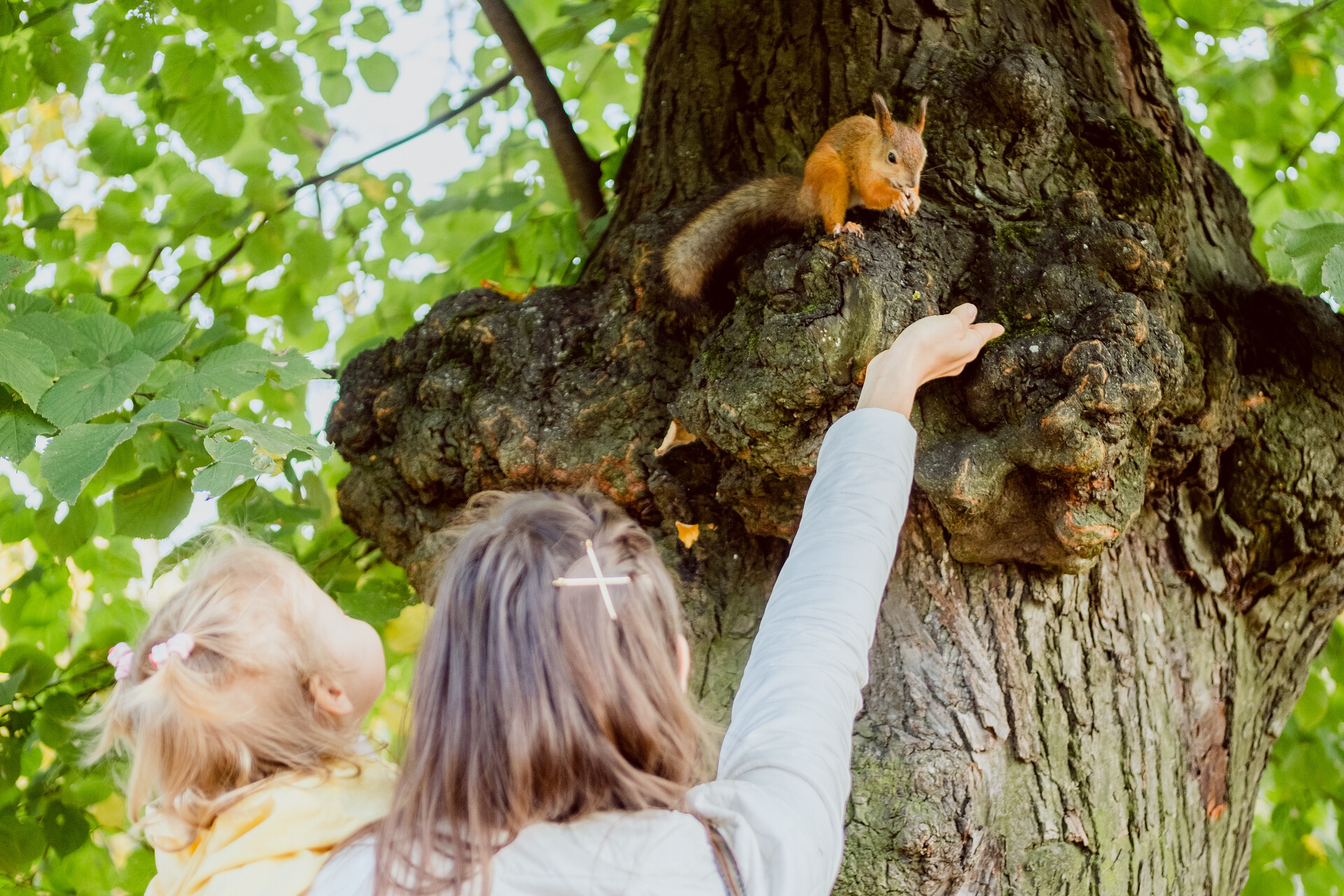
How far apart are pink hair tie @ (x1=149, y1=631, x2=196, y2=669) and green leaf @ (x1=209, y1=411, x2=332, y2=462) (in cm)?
30

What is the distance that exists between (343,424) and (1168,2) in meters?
2.60

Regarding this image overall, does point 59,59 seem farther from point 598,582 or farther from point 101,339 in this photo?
point 598,582

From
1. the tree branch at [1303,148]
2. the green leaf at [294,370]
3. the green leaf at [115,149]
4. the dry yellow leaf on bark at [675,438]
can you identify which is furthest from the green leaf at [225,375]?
the tree branch at [1303,148]

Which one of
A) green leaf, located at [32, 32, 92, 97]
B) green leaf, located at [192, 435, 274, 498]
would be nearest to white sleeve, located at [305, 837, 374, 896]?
green leaf, located at [192, 435, 274, 498]

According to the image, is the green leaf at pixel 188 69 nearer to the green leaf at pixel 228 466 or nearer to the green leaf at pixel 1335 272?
the green leaf at pixel 228 466

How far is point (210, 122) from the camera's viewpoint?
2449 mm

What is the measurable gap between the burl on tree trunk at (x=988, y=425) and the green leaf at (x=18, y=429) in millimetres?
649

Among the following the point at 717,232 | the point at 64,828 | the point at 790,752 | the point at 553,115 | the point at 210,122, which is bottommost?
the point at 64,828

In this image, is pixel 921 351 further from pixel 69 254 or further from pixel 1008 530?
pixel 69 254

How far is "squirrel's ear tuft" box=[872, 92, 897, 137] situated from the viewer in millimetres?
1853

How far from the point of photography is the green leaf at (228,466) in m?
1.24

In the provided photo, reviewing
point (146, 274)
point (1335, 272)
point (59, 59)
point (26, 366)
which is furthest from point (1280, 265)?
point (146, 274)

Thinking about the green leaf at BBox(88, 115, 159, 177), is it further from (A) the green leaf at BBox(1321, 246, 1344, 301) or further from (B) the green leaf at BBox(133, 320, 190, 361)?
(A) the green leaf at BBox(1321, 246, 1344, 301)

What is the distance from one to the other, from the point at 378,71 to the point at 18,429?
163 centimetres
